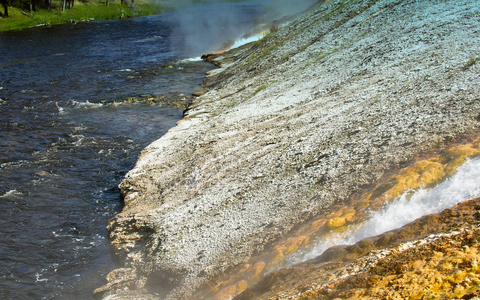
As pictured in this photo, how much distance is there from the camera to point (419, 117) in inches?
491

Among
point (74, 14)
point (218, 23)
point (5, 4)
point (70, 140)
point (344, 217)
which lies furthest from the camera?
point (74, 14)

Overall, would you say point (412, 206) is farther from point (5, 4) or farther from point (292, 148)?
point (5, 4)

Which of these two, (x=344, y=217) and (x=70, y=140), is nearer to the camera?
(x=344, y=217)

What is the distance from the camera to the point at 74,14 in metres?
73.4

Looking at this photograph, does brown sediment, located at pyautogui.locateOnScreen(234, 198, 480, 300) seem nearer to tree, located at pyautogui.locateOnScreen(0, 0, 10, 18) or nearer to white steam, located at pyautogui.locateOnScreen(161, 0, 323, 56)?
white steam, located at pyautogui.locateOnScreen(161, 0, 323, 56)

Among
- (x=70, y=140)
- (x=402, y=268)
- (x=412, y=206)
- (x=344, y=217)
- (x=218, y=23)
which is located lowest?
(x=70, y=140)

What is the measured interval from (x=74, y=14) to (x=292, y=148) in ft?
231

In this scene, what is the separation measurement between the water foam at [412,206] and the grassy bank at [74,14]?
64.7 meters

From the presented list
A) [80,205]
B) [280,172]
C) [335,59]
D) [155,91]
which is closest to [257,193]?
[280,172]

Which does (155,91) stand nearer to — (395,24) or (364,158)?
(395,24)

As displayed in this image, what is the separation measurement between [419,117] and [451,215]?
4938 mm

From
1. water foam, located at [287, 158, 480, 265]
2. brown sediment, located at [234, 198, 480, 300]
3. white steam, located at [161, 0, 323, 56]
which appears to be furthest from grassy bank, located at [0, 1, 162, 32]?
brown sediment, located at [234, 198, 480, 300]

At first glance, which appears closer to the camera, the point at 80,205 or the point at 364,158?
the point at 364,158

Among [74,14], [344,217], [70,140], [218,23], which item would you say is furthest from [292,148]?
[74,14]
